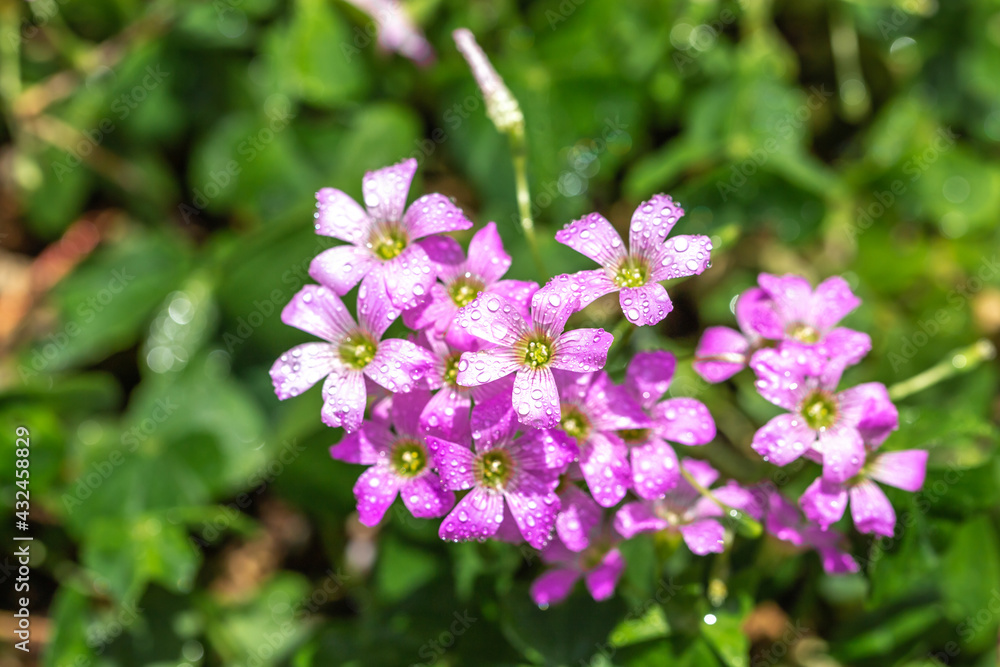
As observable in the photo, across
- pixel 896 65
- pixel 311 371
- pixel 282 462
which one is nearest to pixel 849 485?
pixel 311 371

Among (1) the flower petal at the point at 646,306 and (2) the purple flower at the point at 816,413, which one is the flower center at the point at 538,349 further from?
(2) the purple flower at the point at 816,413

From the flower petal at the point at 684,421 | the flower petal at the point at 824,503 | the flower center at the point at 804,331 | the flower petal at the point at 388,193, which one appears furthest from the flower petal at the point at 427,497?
the flower center at the point at 804,331

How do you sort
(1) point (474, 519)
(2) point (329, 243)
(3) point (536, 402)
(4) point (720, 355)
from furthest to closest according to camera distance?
(2) point (329, 243) → (4) point (720, 355) → (1) point (474, 519) → (3) point (536, 402)

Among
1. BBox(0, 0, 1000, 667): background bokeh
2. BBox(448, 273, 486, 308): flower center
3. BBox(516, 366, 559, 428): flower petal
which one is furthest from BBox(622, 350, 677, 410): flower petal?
BBox(0, 0, 1000, 667): background bokeh

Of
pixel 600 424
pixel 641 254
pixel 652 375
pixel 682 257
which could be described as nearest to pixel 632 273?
pixel 641 254

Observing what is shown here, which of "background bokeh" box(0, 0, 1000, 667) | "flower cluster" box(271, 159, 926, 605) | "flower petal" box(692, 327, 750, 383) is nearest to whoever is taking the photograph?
"flower cluster" box(271, 159, 926, 605)

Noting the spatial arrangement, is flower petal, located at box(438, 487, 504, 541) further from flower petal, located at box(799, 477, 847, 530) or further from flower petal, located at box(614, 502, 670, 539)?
flower petal, located at box(799, 477, 847, 530)

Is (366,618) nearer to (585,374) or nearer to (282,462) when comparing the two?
(282,462)

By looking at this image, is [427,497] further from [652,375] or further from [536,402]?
[652,375]
